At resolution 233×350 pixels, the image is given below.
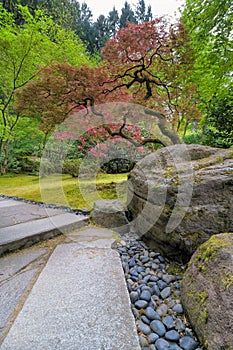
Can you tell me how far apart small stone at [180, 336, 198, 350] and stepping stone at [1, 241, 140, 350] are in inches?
9.0

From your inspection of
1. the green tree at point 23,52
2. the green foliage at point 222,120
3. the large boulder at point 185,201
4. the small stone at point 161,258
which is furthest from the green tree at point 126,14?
the small stone at point 161,258

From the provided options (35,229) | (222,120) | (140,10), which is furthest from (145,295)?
(140,10)

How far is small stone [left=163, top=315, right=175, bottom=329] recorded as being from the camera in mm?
915

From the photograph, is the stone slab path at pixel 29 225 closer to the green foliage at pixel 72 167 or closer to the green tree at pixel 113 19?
the green foliage at pixel 72 167

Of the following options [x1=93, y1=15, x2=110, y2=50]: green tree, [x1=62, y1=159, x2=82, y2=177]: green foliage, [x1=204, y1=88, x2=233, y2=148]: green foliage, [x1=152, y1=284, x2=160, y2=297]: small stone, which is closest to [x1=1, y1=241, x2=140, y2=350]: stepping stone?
[x1=152, y1=284, x2=160, y2=297]: small stone

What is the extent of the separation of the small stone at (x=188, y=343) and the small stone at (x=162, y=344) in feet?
0.22

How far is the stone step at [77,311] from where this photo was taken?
75 cm

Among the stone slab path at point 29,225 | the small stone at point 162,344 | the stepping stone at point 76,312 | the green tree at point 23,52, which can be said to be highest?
the green tree at point 23,52

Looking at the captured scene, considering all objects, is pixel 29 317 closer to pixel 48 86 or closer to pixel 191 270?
pixel 191 270

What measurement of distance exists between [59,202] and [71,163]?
3.69 m

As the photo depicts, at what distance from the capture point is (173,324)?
93cm

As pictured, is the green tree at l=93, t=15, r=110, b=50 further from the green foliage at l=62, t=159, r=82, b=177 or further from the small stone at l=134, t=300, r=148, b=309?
the small stone at l=134, t=300, r=148, b=309

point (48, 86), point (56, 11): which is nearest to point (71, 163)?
point (48, 86)

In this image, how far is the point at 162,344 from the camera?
0.81 m
